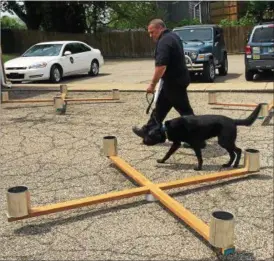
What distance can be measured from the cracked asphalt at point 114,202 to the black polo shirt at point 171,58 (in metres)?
1.01

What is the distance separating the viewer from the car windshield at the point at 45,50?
50.1 ft

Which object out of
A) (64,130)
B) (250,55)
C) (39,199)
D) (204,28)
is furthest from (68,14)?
(39,199)

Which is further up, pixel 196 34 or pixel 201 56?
pixel 196 34

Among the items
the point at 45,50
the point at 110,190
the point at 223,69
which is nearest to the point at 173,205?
the point at 110,190

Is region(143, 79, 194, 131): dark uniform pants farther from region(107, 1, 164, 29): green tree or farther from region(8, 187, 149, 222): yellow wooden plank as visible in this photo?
region(107, 1, 164, 29): green tree

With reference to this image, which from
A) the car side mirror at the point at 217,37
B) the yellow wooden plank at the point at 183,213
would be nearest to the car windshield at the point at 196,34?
the car side mirror at the point at 217,37

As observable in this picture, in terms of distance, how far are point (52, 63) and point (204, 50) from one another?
15.7 feet

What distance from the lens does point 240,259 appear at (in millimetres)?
Answer: 3387

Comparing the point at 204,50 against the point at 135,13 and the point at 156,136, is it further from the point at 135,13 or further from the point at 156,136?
the point at 135,13

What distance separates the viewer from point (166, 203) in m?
4.12

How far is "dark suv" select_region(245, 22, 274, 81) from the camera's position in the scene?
41.8 feet

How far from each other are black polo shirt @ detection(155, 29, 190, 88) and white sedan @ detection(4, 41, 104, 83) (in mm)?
9338

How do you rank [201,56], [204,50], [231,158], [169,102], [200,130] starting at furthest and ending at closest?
[204,50] → [201,56] → [169,102] → [231,158] → [200,130]

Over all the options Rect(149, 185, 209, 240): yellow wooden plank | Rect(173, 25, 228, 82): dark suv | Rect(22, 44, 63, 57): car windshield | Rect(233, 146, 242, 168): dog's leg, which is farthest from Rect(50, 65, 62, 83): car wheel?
Rect(149, 185, 209, 240): yellow wooden plank
